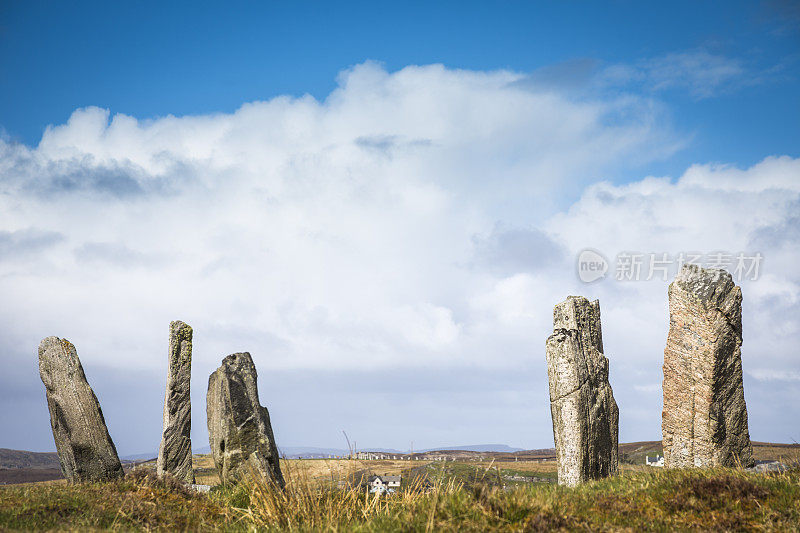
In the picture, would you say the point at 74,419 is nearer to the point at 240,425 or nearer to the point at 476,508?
the point at 240,425

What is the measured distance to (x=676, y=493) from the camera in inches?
415

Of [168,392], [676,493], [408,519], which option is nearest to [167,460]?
[168,392]

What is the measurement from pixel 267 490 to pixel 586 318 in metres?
11.0

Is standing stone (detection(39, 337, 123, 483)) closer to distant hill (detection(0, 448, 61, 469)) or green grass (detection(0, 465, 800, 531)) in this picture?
green grass (detection(0, 465, 800, 531))

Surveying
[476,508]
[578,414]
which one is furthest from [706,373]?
[476,508]

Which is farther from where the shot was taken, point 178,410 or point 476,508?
Result: point 178,410

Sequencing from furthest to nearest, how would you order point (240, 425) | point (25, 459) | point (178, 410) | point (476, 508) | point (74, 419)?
point (25, 459) < point (178, 410) < point (74, 419) < point (240, 425) < point (476, 508)

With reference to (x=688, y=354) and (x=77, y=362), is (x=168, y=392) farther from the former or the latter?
(x=688, y=354)

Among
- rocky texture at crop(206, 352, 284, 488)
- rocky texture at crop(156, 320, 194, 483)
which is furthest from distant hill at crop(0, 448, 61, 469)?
rocky texture at crop(206, 352, 284, 488)

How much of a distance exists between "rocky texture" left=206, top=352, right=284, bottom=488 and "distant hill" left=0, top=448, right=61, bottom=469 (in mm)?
45126

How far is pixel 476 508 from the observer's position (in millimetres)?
8336

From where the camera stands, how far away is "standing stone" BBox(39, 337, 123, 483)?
54.2 ft

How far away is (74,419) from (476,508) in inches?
498

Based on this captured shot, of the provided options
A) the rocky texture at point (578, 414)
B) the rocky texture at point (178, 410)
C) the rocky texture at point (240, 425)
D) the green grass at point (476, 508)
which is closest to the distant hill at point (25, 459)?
the rocky texture at point (178, 410)
